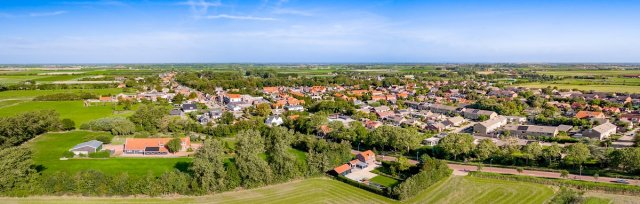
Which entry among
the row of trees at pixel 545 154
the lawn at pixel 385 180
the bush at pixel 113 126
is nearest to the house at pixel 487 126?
the row of trees at pixel 545 154

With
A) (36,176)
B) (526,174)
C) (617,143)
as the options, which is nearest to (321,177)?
(526,174)

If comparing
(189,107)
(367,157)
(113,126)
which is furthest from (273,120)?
(367,157)

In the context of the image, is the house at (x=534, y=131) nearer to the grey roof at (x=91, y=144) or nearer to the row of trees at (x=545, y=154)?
the row of trees at (x=545, y=154)

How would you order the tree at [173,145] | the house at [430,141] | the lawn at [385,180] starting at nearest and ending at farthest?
the lawn at [385,180], the tree at [173,145], the house at [430,141]

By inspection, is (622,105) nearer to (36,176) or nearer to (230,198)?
(230,198)

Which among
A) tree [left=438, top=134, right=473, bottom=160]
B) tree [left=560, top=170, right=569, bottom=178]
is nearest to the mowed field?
tree [left=560, top=170, right=569, bottom=178]

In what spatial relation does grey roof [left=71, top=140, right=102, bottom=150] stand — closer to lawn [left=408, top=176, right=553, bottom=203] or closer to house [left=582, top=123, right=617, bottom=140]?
lawn [left=408, top=176, right=553, bottom=203]
